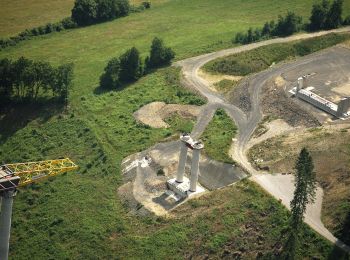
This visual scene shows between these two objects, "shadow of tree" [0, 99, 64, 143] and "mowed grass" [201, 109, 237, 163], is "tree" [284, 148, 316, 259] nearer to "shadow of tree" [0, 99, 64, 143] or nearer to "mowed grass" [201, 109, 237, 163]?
"mowed grass" [201, 109, 237, 163]

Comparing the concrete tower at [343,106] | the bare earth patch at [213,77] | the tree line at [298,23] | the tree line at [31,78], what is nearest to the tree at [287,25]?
the tree line at [298,23]

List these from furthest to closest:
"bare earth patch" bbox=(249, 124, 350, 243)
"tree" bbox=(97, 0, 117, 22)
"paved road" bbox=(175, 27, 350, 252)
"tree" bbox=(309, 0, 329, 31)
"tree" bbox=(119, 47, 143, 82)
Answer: "tree" bbox=(97, 0, 117, 22) → "tree" bbox=(309, 0, 329, 31) → "tree" bbox=(119, 47, 143, 82) → "paved road" bbox=(175, 27, 350, 252) → "bare earth patch" bbox=(249, 124, 350, 243)

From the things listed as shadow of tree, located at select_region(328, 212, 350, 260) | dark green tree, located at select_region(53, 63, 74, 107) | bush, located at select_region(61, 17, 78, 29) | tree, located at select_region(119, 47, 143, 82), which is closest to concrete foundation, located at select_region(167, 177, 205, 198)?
shadow of tree, located at select_region(328, 212, 350, 260)

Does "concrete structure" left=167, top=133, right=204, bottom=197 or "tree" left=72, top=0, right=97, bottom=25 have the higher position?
"tree" left=72, top=0, right=97, bottom=25

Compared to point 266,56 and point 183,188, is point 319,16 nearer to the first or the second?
point 266,56

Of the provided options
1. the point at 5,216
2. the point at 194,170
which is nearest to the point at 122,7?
the point at 194,170

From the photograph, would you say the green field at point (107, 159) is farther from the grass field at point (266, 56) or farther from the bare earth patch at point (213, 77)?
the grass field at point (266, 56)

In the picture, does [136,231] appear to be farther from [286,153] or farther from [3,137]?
[3,137]
